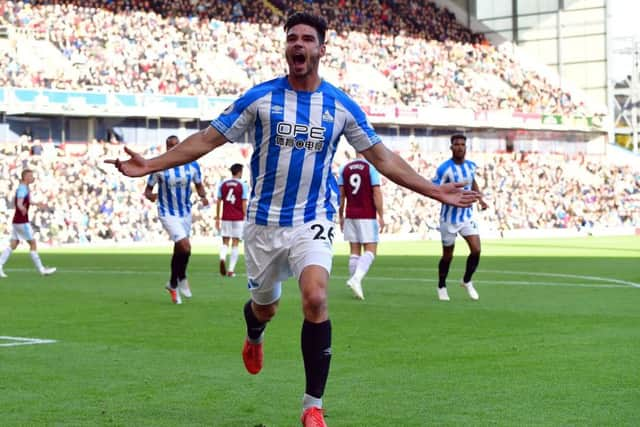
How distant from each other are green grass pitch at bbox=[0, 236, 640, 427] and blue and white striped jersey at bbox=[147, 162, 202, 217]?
1384mm

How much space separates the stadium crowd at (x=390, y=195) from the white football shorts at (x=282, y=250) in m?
33.6

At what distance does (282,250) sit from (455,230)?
9.54 meters

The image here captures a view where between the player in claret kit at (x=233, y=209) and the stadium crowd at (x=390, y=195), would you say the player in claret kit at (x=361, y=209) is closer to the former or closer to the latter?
the player in claret kit at (x=233, y=209)

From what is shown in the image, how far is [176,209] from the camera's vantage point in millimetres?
16547

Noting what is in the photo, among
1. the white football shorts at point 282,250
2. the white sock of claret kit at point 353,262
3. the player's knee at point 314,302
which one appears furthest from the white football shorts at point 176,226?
the player's knee at point 314,302

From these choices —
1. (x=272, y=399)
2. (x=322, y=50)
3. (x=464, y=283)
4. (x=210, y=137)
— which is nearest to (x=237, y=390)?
(x=272, y=399)

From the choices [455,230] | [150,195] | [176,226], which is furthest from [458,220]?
[150,195]

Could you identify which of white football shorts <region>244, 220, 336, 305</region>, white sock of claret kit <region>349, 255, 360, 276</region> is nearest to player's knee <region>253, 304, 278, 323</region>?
white football shorts <region>244, 220, 336, 305</region>

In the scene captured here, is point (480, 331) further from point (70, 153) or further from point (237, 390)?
point (70, 153)

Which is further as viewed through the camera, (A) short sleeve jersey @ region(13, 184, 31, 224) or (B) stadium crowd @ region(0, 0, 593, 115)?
(B) stadium crowd @ region(0, 0, 593, 115)

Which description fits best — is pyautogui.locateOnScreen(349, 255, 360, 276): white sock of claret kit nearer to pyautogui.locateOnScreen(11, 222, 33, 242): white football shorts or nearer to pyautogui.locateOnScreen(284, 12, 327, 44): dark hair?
pyautogui.locateOnScreen(11, 222, 33, 242): white football shorts

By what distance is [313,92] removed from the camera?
23.7 ft

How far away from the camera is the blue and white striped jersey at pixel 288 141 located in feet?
23.4

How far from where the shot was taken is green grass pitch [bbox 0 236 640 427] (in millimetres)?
7227
